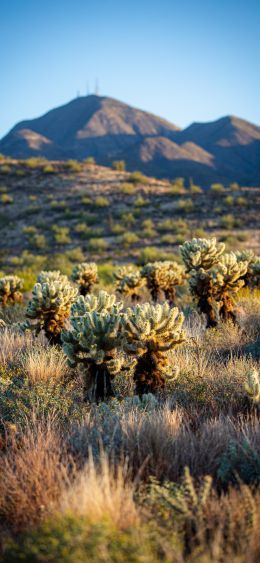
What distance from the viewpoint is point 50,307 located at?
594 centimetres

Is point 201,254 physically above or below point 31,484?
above

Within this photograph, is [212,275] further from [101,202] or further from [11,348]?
[101,202]

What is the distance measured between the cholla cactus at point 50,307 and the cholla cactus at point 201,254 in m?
2.14

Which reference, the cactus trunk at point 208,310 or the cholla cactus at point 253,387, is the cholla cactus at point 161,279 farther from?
the cholla cactus at point 253,387

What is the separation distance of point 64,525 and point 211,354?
4.23 m

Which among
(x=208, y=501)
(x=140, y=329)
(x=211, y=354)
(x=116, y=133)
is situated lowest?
(x=211, y=354)

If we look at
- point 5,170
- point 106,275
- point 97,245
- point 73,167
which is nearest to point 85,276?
point 106,275

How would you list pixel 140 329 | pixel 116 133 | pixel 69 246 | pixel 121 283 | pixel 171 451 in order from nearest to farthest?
pixel 171 451
pixel 140 329
pixel 121 283
pixel 69 246
pixel 116 133

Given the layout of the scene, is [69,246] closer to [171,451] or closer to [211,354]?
[211,354]

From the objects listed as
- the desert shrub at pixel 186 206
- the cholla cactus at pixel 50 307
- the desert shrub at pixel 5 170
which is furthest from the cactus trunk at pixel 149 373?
the desert shrub at pixel 5 170


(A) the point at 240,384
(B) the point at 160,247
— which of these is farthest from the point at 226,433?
(B) the point at 160,247

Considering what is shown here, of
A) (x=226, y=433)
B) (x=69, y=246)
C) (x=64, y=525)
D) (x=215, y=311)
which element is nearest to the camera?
A: (x=64, y=525)

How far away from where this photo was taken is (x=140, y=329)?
4.07 m

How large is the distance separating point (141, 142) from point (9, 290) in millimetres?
103147
